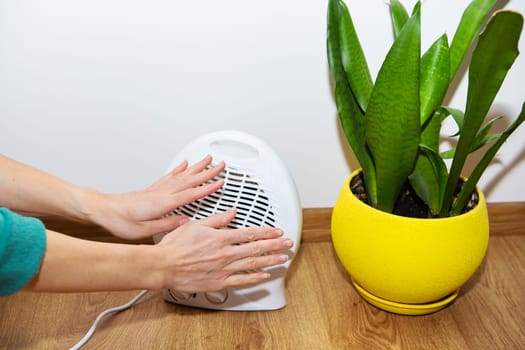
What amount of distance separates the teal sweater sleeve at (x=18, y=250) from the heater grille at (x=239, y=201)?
0.39 meters

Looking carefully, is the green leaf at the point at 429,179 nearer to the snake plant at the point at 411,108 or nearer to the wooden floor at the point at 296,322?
the snake plant at the point at 411,108

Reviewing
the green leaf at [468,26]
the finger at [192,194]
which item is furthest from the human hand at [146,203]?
the green leaf at [468,26]

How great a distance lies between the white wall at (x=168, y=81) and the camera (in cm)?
122

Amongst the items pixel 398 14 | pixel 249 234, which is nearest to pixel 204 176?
pixel 249 234

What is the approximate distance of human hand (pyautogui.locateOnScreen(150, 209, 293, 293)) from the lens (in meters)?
0.97

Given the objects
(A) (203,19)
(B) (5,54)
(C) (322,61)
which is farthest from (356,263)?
(B) (5,54)

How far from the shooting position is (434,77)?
1.14 metres

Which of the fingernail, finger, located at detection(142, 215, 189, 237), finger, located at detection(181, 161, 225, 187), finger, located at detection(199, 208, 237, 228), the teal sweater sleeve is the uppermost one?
the teal sweater sleeve

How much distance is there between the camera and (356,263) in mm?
1177

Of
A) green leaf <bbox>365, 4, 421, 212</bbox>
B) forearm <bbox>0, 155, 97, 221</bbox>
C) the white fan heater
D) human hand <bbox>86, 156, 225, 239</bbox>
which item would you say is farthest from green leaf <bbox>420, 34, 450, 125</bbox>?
forearm <bbox>0, 155, 97, 221</bbox>

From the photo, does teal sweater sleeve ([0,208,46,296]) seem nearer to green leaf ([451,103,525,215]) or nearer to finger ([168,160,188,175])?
finger ([168,160,188,175])

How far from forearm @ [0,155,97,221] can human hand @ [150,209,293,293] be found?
Result: 0.66 feet

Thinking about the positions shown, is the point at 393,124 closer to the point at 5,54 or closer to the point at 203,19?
the point at 203,19

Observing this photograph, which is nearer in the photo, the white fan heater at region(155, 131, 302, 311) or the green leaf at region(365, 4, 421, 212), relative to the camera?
the green leaf at region(365, 4, 421, 212)
